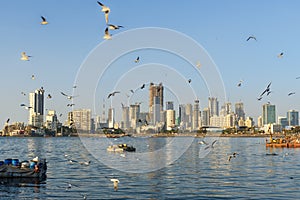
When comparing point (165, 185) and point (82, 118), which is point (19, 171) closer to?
point (165, 185)

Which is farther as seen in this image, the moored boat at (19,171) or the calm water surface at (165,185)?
the moored boat at (19,171)

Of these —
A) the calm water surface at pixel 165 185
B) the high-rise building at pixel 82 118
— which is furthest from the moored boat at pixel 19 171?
the high-rise building at pixel 82 118

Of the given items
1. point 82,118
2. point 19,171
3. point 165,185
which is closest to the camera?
point 165,185

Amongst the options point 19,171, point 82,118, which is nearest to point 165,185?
point 19,171

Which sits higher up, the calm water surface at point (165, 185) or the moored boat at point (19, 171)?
the moored boat at point (19, 171)

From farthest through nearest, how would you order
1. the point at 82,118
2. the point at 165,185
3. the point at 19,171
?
the point at 82,118 < the point at 19,171 < the point at 165,185

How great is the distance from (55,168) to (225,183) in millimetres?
28603

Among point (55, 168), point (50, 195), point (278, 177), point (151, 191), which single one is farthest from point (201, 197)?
point (55, 168)

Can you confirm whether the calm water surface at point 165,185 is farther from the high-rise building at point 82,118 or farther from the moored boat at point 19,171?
the high-rise building at point 82,118

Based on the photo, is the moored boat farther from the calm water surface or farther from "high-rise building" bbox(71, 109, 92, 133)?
"high-rise building" bbox(71, 109, 92, 133)

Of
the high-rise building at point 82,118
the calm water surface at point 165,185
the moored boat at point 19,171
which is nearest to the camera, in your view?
the calm water surface at point 165,185

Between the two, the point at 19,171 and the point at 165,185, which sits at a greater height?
the point at 19,171

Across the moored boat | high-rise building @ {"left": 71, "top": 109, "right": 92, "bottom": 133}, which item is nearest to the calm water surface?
the moored boat

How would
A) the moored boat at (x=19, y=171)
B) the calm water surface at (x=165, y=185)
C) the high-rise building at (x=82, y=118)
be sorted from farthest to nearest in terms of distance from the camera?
the high-rise building at (x=82, y=118), the moored boat at (x=19, y=171), the calm water surface at (x=165, y=185)
